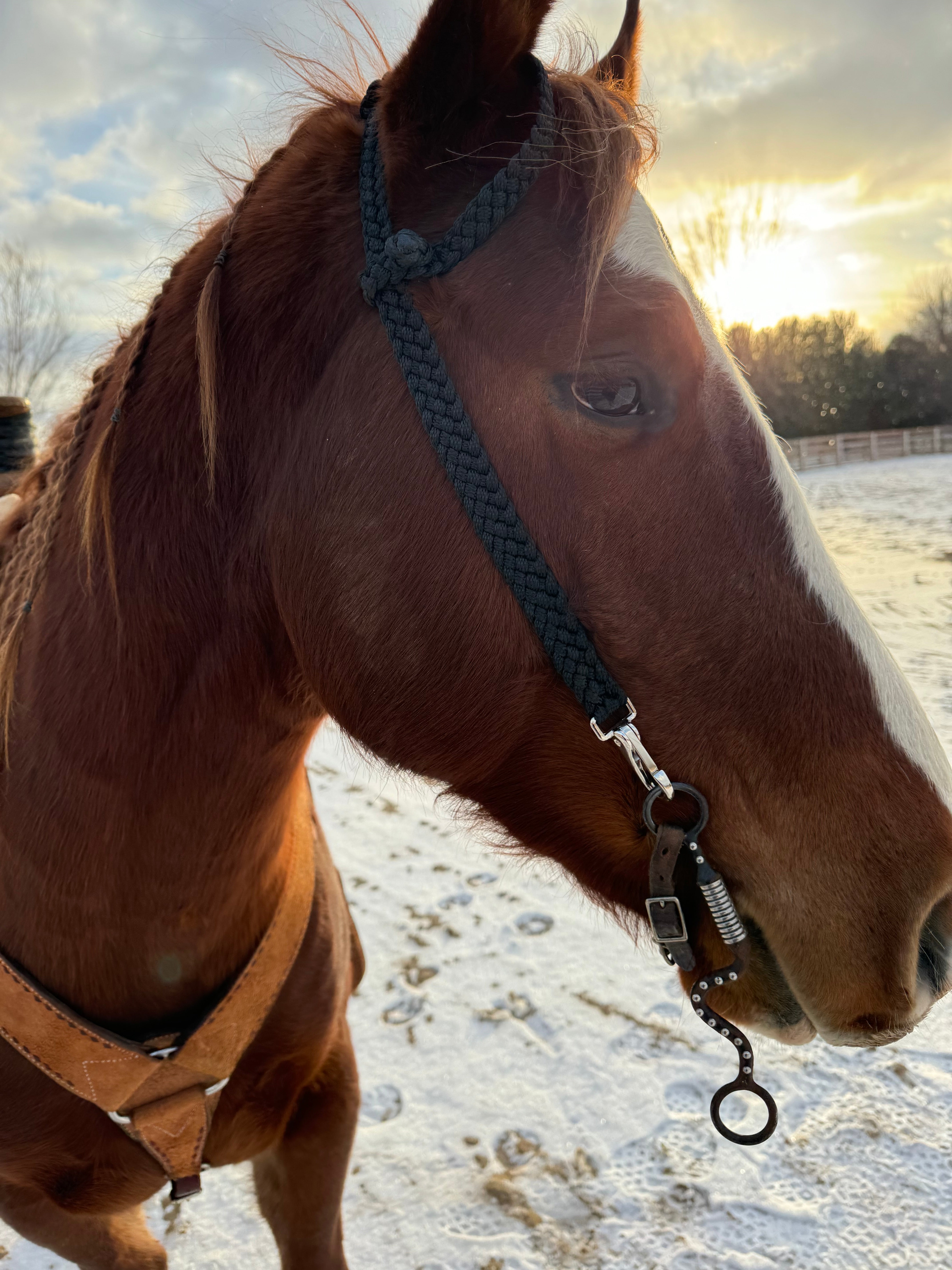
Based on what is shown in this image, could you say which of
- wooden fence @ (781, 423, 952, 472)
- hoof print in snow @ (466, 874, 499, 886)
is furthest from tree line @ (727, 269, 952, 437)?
hoof print in snow @ (466, 874, 499, 886)

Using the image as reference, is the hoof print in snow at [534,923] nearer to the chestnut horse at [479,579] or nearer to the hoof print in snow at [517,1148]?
the hoof print in snow at [517,1148]

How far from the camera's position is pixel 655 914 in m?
1.07

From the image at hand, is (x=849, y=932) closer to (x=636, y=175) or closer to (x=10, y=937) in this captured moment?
(x=636, y=175)

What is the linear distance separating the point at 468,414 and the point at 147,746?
2.36 feet

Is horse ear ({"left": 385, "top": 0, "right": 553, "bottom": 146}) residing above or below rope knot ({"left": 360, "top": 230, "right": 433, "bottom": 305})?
above

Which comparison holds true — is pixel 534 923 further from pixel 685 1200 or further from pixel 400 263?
pixel 400 263

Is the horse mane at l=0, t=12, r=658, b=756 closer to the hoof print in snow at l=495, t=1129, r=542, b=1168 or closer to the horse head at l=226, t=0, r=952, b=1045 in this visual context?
the horse head at l=226, t=0, r=952, b=1045

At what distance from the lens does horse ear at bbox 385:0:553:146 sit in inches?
38.9

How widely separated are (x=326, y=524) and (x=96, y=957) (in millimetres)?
895

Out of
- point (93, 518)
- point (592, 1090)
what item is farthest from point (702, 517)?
point (592, 1090)

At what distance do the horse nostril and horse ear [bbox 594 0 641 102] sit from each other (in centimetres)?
144

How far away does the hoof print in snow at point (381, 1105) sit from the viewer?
2.59 meters

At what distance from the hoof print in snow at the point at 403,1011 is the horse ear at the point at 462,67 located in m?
2.92

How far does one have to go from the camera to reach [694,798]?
1053 millimetres
